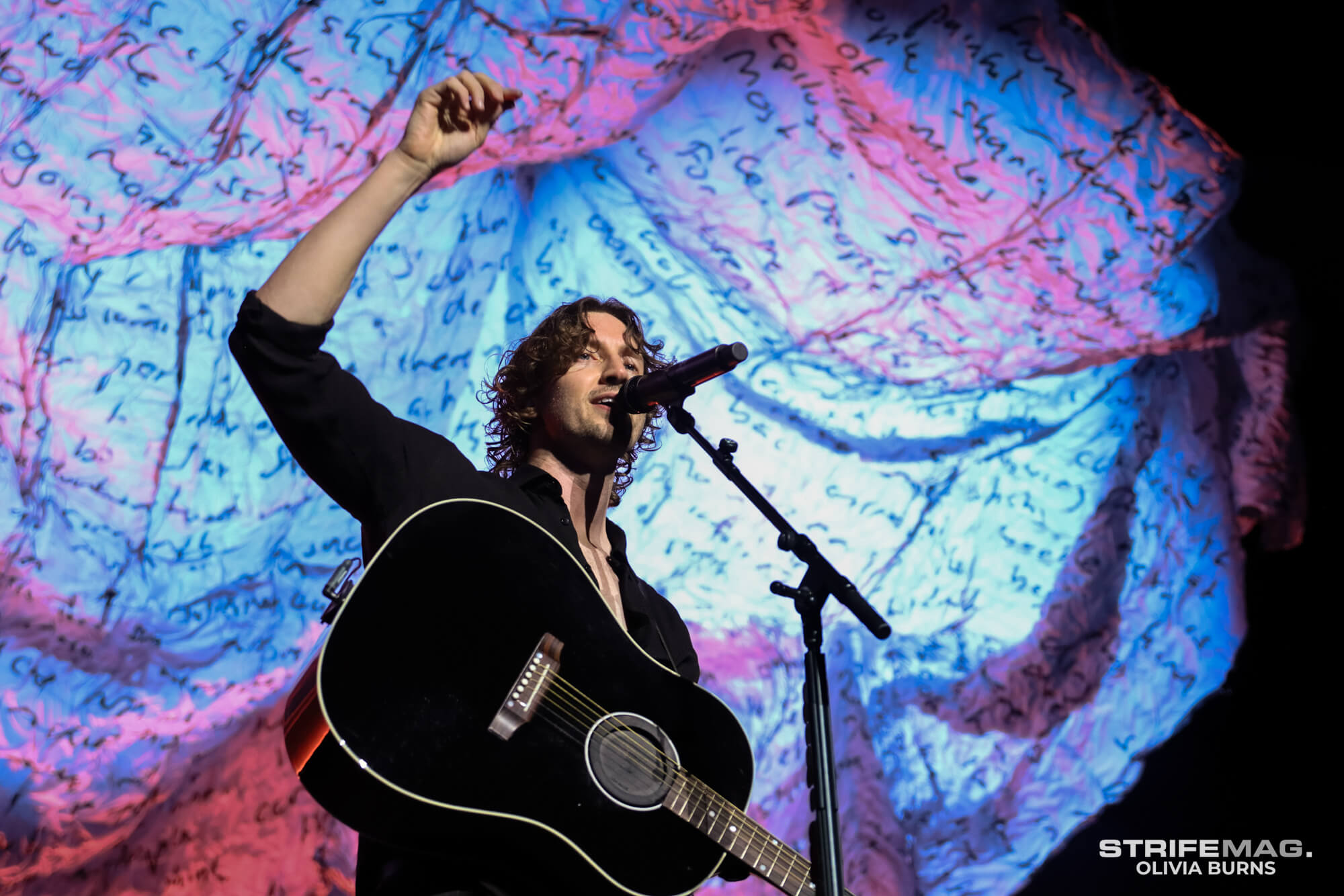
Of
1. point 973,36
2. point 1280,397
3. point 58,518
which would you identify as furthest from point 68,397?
point 1280,397

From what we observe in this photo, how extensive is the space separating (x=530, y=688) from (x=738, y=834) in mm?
442

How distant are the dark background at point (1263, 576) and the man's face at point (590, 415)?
1857 mm

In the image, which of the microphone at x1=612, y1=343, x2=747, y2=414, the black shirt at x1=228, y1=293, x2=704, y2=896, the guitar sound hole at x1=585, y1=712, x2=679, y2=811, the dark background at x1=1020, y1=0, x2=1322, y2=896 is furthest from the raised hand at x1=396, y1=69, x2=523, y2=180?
the dark background at x1=1020, y1=0, x2=1322, y2=896

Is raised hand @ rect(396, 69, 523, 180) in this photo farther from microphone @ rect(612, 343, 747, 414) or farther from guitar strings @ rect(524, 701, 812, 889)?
guitar strings @ rect(524, 701, 812, 889)

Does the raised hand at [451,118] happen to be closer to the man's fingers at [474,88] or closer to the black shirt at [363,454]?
the man's fingers at [474,88]

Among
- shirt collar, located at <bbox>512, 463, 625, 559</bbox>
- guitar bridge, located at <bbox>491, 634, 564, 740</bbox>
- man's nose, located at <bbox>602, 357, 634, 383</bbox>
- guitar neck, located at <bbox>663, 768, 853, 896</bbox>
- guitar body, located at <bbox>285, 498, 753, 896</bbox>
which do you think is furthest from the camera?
man's nose, located at <bbox>602, 357, 634, 383</bbox>

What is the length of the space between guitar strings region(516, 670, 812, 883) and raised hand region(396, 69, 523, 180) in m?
0.77

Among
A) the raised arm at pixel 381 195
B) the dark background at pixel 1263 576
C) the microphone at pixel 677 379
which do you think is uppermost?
the raised arm at pixel 381 195

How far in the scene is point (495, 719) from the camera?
1294mm

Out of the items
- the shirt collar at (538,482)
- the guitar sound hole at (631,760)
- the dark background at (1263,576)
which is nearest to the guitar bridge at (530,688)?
the guitar sound hole at (631,760)

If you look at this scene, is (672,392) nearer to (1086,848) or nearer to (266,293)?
(266,293)

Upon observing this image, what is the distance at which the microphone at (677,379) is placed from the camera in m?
1.39

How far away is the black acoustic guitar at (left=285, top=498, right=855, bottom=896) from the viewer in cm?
119

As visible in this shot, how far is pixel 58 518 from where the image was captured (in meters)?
2.00
